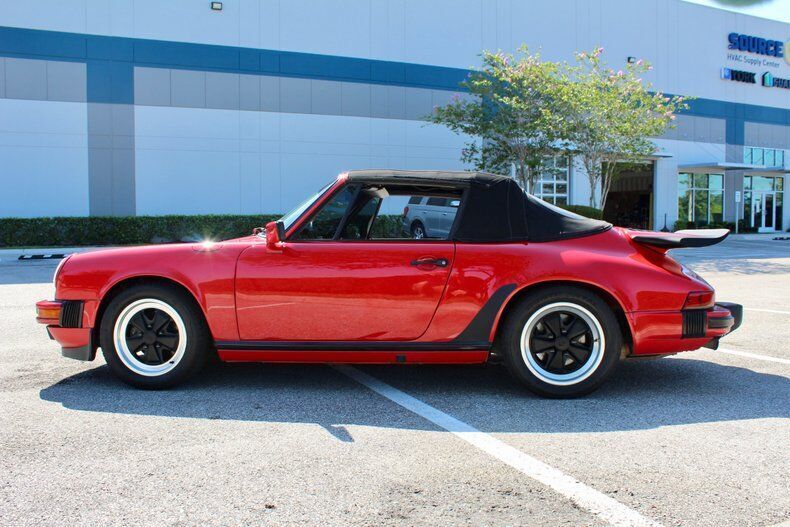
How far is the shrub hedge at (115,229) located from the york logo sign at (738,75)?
25930 mm

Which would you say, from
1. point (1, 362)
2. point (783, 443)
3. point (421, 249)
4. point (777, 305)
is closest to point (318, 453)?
point (421, 249)

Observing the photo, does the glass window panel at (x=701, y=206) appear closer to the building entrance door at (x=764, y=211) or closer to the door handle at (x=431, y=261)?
the building entrance door at (x=764, y=211)

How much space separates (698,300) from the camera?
4023mm

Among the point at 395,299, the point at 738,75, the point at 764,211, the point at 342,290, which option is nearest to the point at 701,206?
the point at 764,211

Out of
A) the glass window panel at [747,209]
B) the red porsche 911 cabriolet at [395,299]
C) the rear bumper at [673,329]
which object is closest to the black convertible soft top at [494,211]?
the red porsche 911 cabriolet at [395,299]

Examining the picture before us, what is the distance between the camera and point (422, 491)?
268 centimetres

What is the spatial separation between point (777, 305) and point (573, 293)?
5.93 metres

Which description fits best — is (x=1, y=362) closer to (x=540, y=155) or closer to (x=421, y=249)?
(x=421, y=249)

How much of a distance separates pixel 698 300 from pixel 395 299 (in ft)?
6.15

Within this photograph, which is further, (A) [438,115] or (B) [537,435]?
(A) [438,115]

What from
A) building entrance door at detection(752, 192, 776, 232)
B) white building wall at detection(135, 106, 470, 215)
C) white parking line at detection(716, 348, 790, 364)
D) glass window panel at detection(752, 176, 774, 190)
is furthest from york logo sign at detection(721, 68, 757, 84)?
white parking line at detection(716, 348, 790, 364)

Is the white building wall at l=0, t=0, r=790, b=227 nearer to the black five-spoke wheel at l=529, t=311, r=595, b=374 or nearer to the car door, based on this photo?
the car door

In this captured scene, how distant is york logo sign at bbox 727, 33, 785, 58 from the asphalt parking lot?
1387 inches

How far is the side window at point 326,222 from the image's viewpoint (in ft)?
13.5
